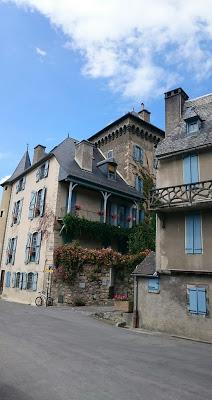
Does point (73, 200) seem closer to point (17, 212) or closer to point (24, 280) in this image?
point (24, 280)

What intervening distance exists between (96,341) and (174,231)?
5.53 meters

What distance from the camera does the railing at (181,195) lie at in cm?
1190

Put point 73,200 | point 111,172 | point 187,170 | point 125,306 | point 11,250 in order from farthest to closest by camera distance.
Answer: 1. point 111,172
2. point 11,250
3. point 73,200
4. point 125,306
5. point 187,170

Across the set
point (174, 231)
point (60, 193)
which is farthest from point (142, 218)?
point (174, 231)

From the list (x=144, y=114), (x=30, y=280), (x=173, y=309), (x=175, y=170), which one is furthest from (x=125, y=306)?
(x=144, y=114)

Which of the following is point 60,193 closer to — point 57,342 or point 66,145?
point 66,145

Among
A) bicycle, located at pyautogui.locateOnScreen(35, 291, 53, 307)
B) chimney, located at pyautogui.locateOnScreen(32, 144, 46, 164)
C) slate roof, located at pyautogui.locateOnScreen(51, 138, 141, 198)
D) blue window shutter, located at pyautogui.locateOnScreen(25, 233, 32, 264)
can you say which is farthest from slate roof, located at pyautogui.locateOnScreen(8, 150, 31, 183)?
bicycle, located at pyautogui.locateOnScreen(35, 291, 53, 307)

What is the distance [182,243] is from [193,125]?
18.0 feet

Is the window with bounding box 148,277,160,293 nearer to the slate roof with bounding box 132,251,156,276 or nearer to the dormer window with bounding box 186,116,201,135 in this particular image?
the slate roof with bounding box 132,251,156,276

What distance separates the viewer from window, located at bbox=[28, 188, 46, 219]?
21598 millimetres

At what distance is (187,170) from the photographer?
1326 cm

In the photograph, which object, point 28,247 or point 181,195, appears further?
point 28,247

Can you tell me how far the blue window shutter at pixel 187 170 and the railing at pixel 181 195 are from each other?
1.08 ft

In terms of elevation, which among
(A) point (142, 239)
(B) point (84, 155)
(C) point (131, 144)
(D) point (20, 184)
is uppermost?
(C) point (131, 144)
